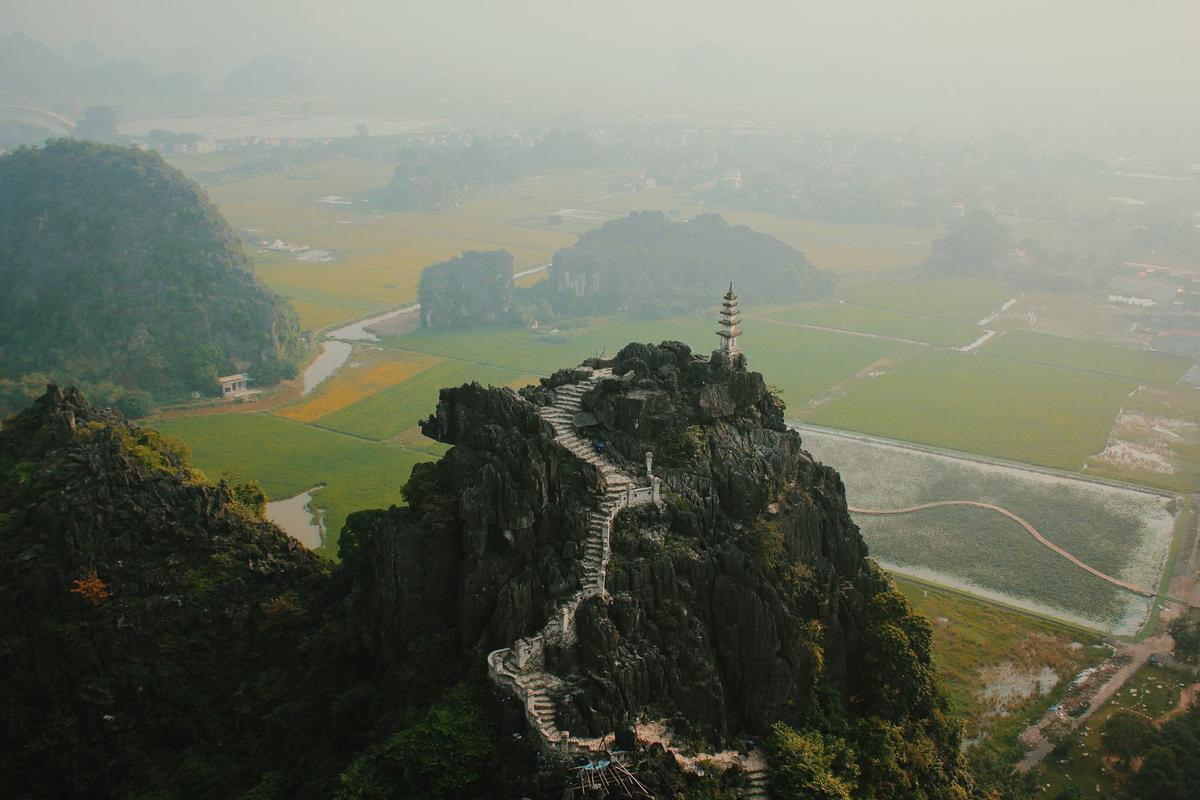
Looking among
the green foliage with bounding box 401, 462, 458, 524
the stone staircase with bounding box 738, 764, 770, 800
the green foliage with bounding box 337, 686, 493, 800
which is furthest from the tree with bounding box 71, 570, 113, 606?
the stone staircase with bounding box 738, 764, 770, 800

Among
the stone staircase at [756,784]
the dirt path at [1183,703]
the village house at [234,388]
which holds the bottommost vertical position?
the dirt path at [1183,703]

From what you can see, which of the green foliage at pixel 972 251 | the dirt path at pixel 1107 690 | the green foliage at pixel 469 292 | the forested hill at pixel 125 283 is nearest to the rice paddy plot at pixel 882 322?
the green foliage at pixel 972 251

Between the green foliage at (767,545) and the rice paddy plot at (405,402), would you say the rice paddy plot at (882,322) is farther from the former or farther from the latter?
the green foliage at (767,545)

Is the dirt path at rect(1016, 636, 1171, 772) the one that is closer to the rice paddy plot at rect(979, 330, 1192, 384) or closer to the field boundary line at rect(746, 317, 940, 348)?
the rice paddy plot at rect(979, 330, 1192, 384)

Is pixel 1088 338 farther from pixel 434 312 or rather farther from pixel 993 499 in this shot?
pixel 434 312

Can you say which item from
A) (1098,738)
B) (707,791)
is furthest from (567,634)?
(1098,738)

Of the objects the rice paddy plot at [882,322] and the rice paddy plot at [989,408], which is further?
the rice paddy plot at [882,322]

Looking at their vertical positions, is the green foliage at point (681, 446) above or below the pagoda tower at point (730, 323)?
below

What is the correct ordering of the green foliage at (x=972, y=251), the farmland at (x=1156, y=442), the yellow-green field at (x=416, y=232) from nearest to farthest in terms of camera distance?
the farmland at (x=1156, y=442) < the yellow-green field at (x=416, y=232) < the green foliage at (x=972, y=251)
